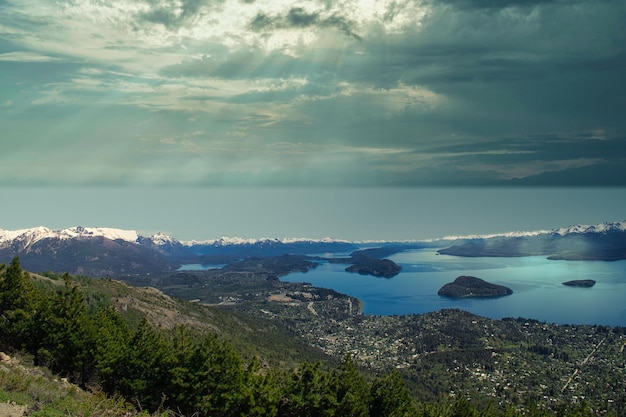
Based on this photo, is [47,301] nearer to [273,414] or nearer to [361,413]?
[273,414]

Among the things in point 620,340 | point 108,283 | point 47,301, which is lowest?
point 620,340

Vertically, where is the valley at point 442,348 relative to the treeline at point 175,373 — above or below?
below

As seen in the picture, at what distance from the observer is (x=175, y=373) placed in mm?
25141

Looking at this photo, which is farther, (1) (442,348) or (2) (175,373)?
(1) (442,348)

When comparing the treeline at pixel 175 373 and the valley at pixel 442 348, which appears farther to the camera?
the valley at pixel 442 348

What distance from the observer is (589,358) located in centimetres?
11481

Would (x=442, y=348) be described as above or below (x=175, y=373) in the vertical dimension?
below

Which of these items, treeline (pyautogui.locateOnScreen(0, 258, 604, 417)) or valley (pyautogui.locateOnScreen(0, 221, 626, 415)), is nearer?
treeline (pyautogui.locateOnScreen(0, 258, 604, 417))

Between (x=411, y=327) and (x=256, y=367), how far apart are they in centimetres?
13185

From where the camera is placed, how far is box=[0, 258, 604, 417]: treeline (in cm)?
2495

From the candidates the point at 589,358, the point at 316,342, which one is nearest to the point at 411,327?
the point at 316,342

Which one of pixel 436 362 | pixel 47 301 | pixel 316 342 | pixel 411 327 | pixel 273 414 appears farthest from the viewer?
pixel 411 327

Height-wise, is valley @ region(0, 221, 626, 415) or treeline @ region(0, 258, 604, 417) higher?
treeline @ region(0, 258, 604, 417)

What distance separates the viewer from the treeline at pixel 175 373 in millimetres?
24953
